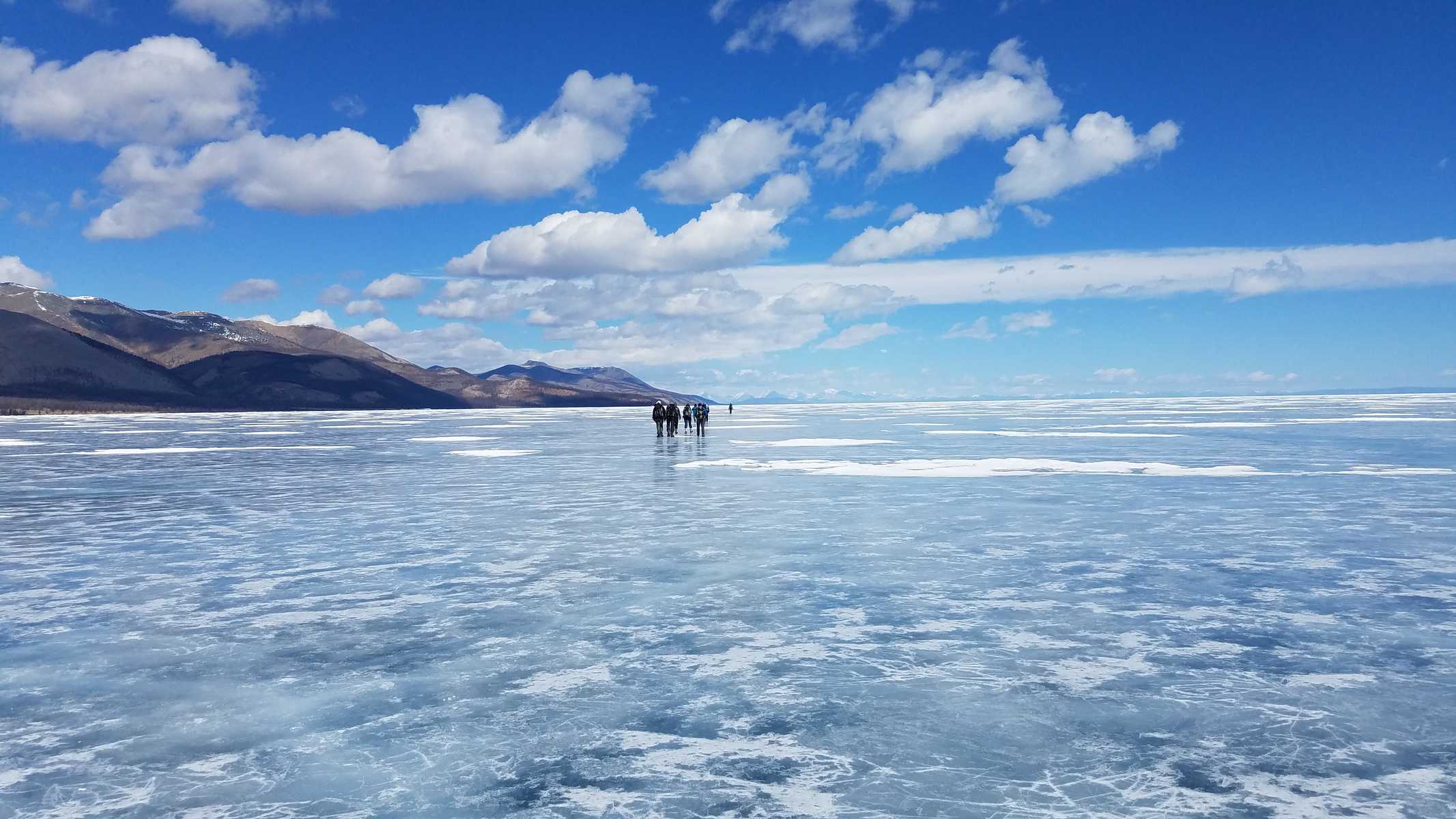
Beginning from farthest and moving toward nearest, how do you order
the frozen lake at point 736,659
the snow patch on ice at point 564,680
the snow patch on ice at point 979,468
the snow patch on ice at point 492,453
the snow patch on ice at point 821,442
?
the snow patch on ice at point 821,442, the snow patch on ice at point 492,453, the snow patch on ice at point 979,468, the snow patch on ice at point 564,680, the frozen lake at point 736,659

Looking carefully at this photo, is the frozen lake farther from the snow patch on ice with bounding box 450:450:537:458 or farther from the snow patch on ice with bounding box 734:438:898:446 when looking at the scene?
the snow patch on ice with bounding box 734:438:898:446

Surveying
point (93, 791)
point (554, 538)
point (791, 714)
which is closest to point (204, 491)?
point (554, 538)

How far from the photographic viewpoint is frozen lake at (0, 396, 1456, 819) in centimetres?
540

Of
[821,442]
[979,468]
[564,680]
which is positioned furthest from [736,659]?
[821,442]

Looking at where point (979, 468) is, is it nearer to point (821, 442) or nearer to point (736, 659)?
point (821, 442)

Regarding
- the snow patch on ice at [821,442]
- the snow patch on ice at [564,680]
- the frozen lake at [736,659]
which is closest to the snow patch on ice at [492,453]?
the snow patch on ice at [821,442]

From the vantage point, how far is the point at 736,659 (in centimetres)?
791

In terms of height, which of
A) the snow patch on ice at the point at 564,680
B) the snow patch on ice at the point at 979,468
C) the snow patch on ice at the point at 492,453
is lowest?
the snow patch on ice at the point at 564,680

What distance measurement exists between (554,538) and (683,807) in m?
9.67

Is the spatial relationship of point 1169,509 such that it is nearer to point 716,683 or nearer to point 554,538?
point 554,538

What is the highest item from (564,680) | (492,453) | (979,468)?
(979,468)

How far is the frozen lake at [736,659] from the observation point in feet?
17.7

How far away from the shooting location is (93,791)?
5391mm

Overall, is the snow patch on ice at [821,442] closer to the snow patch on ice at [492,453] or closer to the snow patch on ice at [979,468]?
the snow patch on ice at [492,453]
